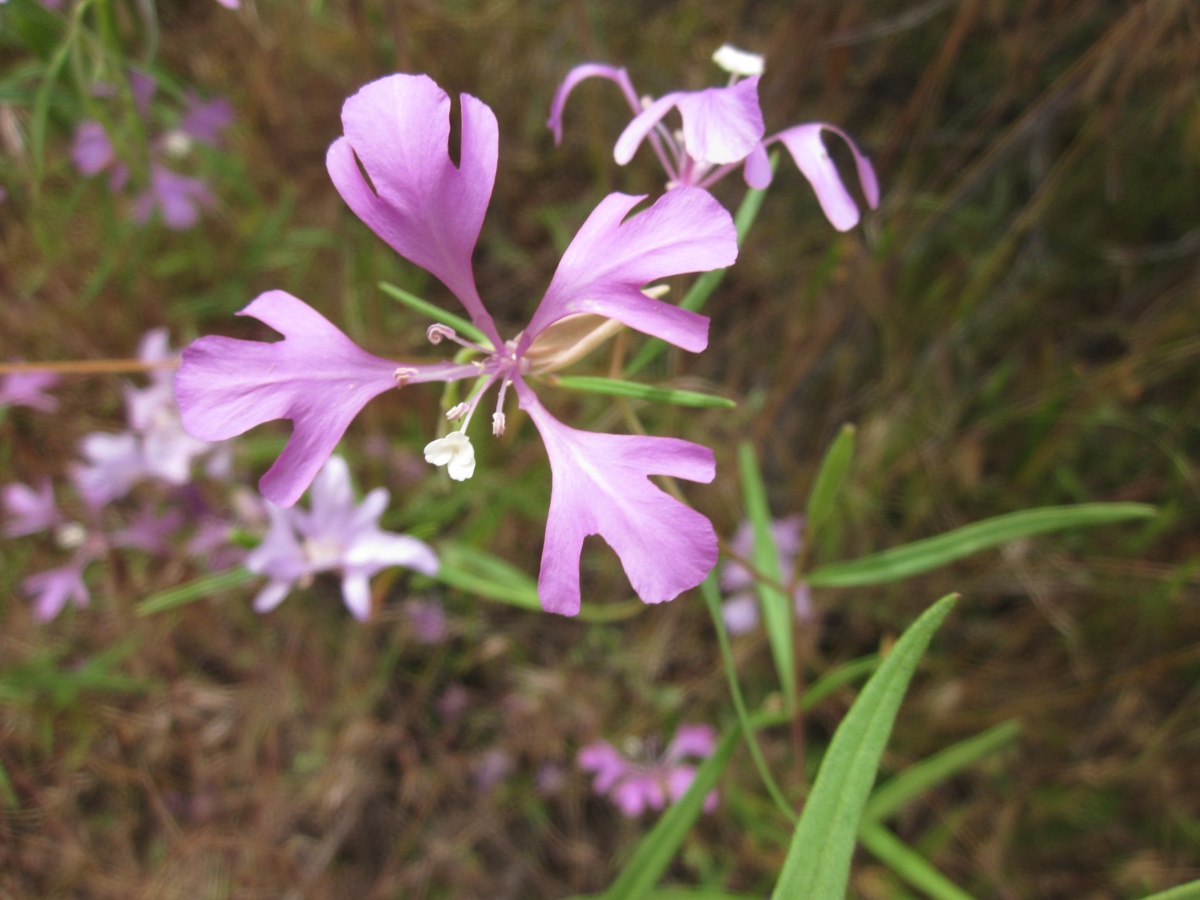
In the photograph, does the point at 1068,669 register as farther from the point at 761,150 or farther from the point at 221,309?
the point at 221,309

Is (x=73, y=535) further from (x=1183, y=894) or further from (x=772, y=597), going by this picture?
(x=1183, y=894)

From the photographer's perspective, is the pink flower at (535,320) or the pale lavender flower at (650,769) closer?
the pink flower at (535,320)

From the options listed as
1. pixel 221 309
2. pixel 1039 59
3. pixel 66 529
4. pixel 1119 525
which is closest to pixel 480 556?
pixel 66 529

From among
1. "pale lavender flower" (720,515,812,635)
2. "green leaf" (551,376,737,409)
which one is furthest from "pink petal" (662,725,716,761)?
"green leaf" (551,376,737,409)

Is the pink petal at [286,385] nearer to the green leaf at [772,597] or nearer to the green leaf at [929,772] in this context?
the green leaf at [772,597]

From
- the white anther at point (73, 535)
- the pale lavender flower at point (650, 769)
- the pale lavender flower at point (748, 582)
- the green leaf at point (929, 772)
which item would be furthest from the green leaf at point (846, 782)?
the white anther at point (73, 535)

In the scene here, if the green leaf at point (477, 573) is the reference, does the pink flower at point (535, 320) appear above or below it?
above
